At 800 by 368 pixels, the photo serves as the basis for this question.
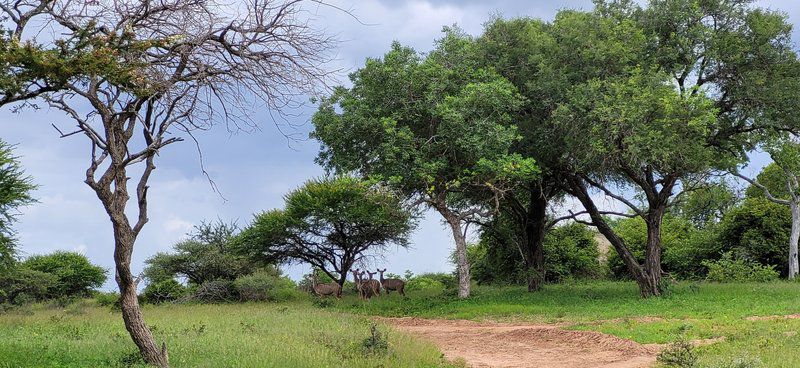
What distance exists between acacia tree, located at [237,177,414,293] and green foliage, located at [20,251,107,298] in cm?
1191

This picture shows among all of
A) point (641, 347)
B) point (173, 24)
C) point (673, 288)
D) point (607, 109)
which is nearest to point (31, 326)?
point (173, 24)

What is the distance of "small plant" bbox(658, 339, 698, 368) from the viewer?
35.2ft

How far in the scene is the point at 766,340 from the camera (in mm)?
12578

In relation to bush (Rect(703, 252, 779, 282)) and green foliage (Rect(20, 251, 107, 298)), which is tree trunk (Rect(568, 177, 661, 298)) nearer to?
bush (Rect(703, 252, 779, 282))

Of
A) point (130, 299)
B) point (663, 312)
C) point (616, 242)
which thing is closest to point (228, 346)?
point (130, 299)

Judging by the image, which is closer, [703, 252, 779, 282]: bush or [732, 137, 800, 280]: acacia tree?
[732, 137, 800, 280]: acacia tree

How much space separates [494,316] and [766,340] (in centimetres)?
947

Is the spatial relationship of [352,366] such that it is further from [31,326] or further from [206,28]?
[31,326]

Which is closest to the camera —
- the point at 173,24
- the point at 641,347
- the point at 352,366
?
A: the point at 352,366

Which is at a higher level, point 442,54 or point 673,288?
point 442,54

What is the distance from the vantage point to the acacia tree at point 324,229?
32.0 meters

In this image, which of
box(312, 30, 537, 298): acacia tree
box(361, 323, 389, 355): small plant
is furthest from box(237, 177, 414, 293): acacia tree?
box(361, 323, 389, 355): small plant

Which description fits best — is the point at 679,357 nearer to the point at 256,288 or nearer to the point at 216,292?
the point at 256,288

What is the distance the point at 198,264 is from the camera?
112 ft
